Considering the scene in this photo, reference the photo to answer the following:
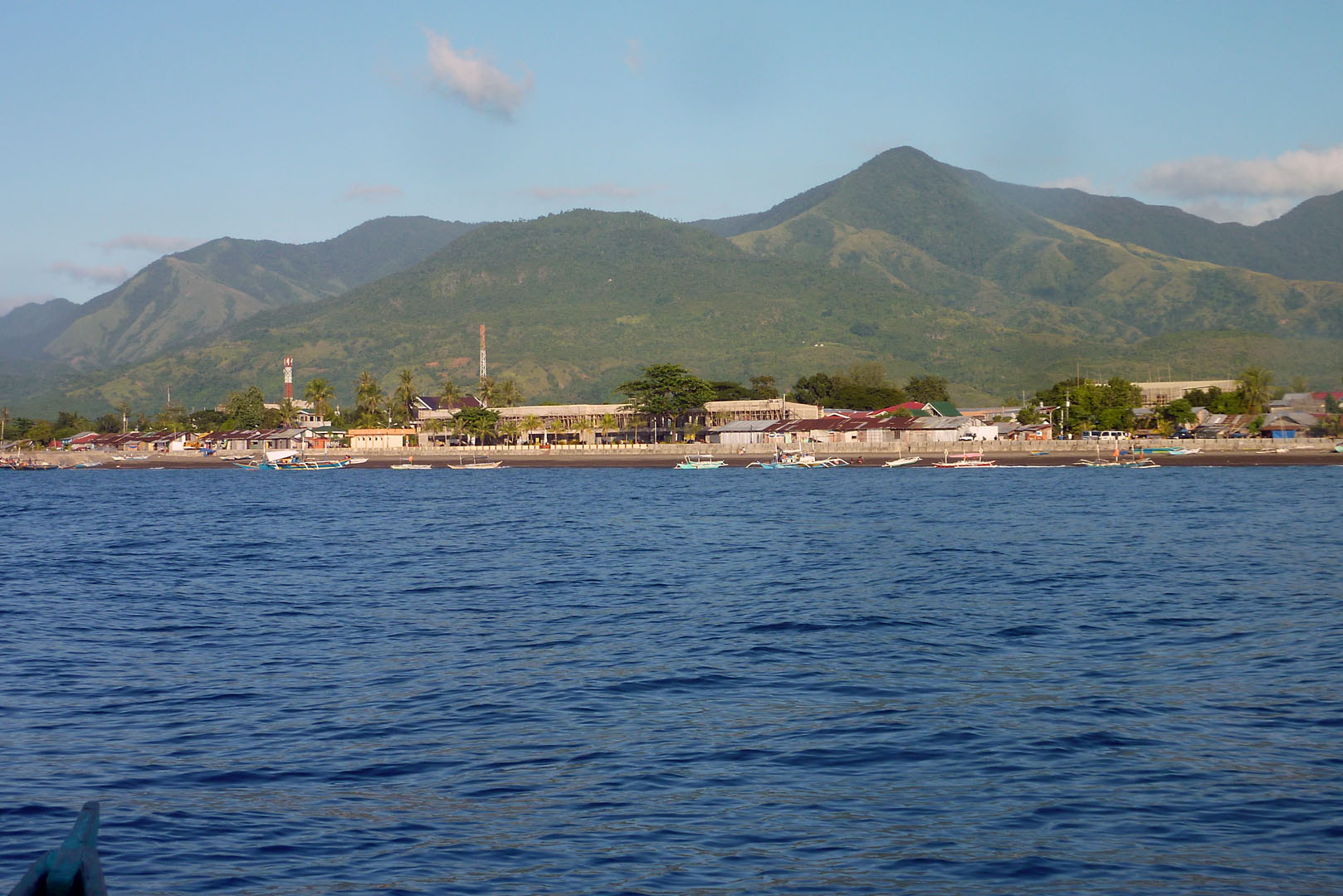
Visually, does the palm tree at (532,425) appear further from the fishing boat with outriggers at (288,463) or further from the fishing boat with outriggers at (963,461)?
the fishing boat with outriggers at (963,461)

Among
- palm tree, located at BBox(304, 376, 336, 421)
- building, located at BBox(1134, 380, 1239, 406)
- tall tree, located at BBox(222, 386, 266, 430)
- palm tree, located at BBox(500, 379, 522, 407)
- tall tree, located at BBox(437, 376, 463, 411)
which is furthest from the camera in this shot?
tall tree, located at BBox(222, 386, 266, 430)

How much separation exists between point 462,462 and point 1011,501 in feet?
277

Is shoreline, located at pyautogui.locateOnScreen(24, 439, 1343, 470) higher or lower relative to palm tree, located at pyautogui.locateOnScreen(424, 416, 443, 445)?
lower

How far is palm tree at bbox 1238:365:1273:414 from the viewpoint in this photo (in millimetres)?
129875

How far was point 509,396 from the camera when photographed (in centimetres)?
17512

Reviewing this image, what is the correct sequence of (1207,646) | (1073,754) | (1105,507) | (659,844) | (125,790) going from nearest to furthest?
(659,844)
(125,790)
(1073,754)
(1207,646)
(1105,507)

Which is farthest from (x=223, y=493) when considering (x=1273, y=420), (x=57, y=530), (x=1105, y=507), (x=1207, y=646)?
(x=1273, y=420)

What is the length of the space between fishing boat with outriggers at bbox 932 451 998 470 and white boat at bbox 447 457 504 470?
4577 cm

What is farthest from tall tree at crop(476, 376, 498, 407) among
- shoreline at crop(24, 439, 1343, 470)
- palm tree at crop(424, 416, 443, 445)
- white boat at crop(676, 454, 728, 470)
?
white boat at crop(676, 454, 728, 470)

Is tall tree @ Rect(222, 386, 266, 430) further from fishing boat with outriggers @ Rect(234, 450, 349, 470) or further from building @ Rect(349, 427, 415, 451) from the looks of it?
fishing boat with outriggers @ Rect(234, 450, 349, 470)

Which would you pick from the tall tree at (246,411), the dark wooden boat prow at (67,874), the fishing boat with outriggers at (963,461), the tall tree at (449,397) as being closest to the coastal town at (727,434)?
the tall tree at (449,397)

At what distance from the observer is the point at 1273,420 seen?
119 m

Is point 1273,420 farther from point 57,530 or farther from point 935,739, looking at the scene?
point 935,739

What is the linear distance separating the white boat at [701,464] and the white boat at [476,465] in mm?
20303
